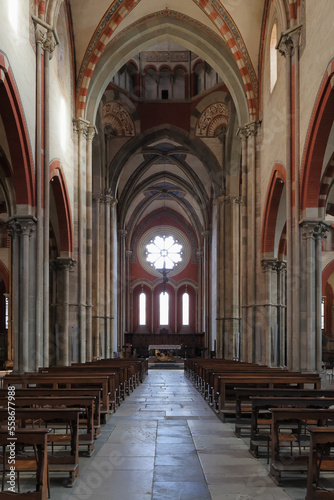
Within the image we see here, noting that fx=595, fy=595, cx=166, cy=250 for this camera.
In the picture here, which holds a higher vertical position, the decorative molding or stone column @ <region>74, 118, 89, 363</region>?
the decorative molding

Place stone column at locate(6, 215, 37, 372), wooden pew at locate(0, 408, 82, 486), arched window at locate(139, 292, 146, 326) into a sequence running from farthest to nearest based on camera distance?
arched window at locate(139, 292, 146, 326)
stone column at locate(6, 215, 37, 372)
wooden pew at locate(0, 408, 82, 486)

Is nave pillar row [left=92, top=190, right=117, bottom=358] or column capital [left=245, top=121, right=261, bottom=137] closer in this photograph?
column capital [left=245, top=121, right=261, bottom=137]

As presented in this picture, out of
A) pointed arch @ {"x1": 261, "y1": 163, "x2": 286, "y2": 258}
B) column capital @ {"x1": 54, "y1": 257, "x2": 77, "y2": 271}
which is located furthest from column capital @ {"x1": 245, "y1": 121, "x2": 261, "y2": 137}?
column capital @ {"x1": 54, "y1": 257, "x2": 77, "y2": 271}

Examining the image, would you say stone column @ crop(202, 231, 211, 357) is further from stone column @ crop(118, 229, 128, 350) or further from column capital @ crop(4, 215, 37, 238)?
column capital @ crop(4, 215, 37, 238)

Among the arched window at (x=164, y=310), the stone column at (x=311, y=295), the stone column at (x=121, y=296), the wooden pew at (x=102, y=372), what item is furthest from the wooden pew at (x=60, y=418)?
the arched window at (x=164, y=310)

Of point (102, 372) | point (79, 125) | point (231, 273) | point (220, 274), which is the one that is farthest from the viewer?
point (220, 274)

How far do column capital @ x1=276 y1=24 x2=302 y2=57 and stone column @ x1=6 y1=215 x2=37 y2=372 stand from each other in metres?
8.03

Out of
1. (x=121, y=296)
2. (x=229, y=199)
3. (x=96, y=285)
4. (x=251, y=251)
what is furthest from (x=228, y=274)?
(x=121, y=296)

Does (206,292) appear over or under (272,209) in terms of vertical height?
under

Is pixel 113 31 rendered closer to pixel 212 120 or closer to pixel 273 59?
pixel 273 59

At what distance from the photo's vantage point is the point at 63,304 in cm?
2058

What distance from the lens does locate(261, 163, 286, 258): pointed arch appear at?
61.0 ft

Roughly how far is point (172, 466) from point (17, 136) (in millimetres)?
9375

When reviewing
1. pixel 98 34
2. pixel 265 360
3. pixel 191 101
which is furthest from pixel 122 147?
pixel 265 360
